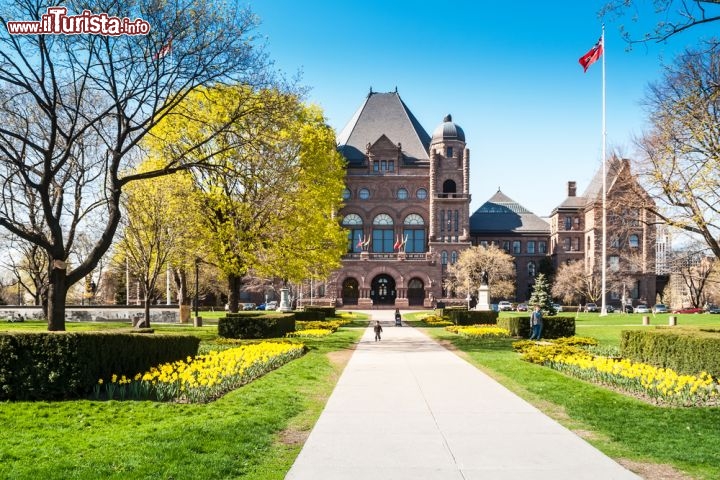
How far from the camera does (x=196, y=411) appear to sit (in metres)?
10.8

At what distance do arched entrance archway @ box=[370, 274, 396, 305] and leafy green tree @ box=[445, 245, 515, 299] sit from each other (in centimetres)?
801

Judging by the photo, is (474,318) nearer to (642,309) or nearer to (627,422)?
(627,422)

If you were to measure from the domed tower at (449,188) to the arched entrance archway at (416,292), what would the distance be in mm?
5012

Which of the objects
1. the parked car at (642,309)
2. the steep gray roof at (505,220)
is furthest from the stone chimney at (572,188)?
Result: the parked car at (642,309)

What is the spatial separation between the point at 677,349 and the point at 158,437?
12.8 metres

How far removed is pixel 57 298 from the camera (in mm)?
18922

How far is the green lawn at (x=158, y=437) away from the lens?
294 inches

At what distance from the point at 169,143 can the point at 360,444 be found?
2472cm

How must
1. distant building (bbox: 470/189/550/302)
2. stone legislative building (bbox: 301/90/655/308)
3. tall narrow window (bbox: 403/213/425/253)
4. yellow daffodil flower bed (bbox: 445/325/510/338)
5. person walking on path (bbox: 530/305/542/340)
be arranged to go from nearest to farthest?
person walking on path (bbox: 530/305/542/340), yellow daffodil flower bed (bbox: 445/325/510/338), stone legislative building (bbox: 301/90/655/308), tall narrow window (bbox: 403/213/425/253), distant building (bbox: 470/189/550/302)

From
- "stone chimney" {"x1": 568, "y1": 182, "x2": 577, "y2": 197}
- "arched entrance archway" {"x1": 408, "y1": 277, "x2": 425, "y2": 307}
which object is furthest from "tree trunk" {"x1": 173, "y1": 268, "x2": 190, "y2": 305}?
"stone chimney" {"x1": 568, "y1": 182, "x2": 577, "y2": 197}

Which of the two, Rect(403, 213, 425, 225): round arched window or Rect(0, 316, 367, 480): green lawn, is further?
Rect(403, 213, 425, 225): round arched window

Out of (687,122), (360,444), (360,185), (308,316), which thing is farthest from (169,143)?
(360,185)

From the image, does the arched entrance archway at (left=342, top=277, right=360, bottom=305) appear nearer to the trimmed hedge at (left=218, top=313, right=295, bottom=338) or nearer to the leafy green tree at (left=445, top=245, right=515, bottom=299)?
the leafy green tree at (left=445, top=245, right=515, bottom=299)

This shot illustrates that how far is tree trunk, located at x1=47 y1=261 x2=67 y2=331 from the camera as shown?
1880 cm
